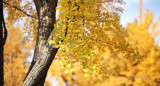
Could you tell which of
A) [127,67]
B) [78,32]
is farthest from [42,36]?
[127,67]

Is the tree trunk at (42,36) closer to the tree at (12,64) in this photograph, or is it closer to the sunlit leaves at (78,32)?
the sunlit leaves at (78,32)

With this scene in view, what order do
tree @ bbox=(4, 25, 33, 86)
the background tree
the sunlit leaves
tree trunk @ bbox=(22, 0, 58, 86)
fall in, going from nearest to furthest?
1. the sunlit leaves
2. tree trunk @ bbox=(22, 0, 58, 86)
3. tree @ bbox=(4, 25, 33, 86)
4. the background tree

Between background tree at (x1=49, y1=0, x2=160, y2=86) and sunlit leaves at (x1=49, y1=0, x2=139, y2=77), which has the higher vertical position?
sunlit leaves at (x1=49, y1=0, x2=139, y2=77)

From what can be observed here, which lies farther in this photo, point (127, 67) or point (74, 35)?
point (127, 67)

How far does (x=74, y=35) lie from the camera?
228 cm

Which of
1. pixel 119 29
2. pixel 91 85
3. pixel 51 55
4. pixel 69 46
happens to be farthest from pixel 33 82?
pixel 91 85

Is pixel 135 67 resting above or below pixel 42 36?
below

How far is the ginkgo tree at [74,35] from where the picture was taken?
83.0 inches

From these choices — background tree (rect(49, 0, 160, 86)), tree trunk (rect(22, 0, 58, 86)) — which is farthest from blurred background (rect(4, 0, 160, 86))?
tree trunk (rect(22, 0, 58, 86))

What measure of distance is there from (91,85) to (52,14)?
762cm

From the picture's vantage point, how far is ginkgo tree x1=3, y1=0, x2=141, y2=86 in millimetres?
2107

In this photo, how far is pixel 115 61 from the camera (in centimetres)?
975

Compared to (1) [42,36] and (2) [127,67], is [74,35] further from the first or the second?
(2) [127,67]

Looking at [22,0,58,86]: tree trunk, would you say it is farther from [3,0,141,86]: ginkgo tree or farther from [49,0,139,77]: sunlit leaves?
[49,0,139,77]: sunlit leaves
